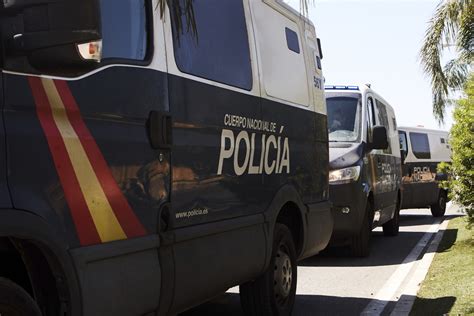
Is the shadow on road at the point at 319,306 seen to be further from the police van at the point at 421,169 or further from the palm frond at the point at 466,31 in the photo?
the police van at the point at 421,169

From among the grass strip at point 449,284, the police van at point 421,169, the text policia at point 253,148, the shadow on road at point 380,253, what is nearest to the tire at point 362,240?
the shadow on road at point 380,253

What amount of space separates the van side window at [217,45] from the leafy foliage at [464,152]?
6.71 meters

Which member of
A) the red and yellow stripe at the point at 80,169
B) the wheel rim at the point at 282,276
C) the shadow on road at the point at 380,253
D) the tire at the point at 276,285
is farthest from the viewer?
the shadow on road at the point at 380,253

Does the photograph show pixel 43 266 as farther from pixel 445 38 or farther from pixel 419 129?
pixel 419 129

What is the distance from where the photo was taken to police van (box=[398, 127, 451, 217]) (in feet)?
55.7

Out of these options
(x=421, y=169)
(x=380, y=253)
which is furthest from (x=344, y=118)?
(x=421, y=169)

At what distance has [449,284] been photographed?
25.6 feet

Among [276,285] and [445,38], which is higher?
[445,38]

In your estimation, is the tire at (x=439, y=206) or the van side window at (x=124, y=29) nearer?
the van side window at (x=124, y=29)

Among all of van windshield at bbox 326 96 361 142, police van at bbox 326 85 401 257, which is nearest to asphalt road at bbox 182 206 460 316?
police van at bbox 326 85 401 257

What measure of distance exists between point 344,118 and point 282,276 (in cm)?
526

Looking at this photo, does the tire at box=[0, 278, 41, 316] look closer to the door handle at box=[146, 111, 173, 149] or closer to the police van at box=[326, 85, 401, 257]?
the door handle at box=[146, 111, 173, 149]

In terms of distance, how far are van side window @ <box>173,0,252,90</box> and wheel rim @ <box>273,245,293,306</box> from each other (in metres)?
1.65

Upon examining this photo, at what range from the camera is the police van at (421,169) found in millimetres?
16969
